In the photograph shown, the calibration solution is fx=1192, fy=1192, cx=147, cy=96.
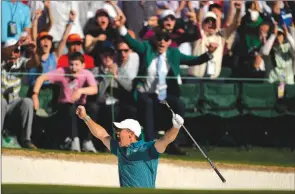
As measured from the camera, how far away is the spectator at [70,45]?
1348cm

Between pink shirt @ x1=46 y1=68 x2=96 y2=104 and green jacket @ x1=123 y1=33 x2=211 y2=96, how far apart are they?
0.55 m

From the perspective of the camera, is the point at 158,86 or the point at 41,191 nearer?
the point at 41,191

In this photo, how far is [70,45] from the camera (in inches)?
531

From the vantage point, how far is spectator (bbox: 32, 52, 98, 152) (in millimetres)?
13500

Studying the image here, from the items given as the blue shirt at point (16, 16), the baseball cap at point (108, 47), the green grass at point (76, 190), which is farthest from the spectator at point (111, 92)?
the green grass at point (76, 190)

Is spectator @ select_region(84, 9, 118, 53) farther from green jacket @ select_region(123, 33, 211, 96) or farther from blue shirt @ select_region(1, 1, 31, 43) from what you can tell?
blue shirt @ select_region(1, 1, 31, 43)

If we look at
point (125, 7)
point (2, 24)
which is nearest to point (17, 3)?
point (2, 24)

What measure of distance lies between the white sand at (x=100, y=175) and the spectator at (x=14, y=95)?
0.86 ft

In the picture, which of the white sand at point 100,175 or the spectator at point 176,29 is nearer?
the white sand at point 100,175

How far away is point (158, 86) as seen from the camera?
13594 millimetres

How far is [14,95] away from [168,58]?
70.7 inches

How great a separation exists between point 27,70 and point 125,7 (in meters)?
1.32

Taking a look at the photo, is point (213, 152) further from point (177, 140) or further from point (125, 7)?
point (125, 7)

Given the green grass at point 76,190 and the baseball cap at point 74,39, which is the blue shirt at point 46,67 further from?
the green grass at point 76,190
